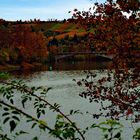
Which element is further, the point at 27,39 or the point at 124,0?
the point at 27,39

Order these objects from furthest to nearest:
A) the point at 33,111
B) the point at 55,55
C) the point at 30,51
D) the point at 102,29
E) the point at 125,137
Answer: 1. the point at 55,55
2. the point at 30,51
3. the point at 33,111
4. the point at 125,137
5. the point at 102,29

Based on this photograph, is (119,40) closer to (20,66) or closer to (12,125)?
(12,125)

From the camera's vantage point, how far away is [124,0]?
1292 centimetres

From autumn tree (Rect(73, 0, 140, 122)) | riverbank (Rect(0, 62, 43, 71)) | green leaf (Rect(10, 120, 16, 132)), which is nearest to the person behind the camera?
green leaf (Rect(10, 120, 16, 132))

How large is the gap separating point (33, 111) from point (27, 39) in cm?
10842

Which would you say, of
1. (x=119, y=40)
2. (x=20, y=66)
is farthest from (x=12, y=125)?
(x=20, y=66)

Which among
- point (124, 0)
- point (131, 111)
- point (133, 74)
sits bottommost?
point (131, 111)

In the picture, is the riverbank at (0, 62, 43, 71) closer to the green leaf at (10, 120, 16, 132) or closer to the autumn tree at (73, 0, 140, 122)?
the autumn tree at (73, 0, 140, 122)

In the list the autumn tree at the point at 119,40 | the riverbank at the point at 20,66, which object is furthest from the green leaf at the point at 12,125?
the riverbank at the point at 20,66

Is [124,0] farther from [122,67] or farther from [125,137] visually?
[125,137]

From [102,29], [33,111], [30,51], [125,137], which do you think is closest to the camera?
[102,29]

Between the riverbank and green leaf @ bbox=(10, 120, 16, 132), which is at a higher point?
green leaf @ bbox=(10, 120, 16, 132)

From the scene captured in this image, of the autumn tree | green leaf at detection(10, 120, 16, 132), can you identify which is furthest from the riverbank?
green leaf at detection(10, 120, 16, 132)

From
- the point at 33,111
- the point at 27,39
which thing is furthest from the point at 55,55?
the point at 33,111
